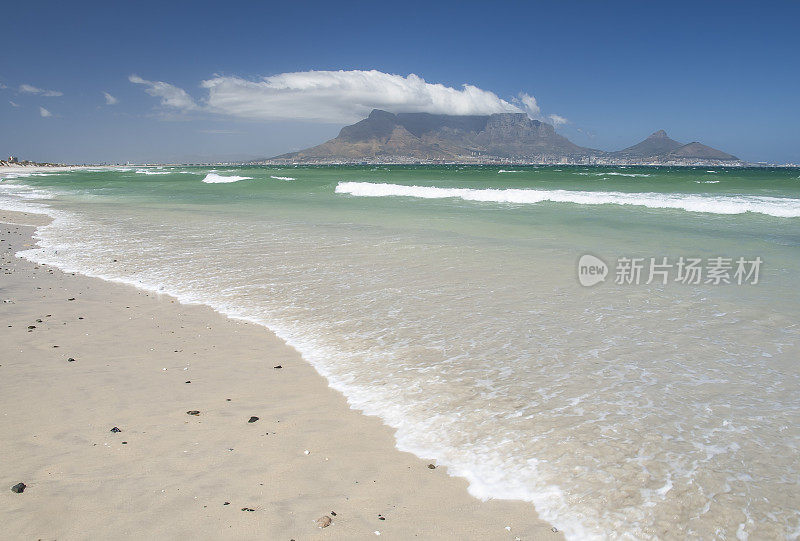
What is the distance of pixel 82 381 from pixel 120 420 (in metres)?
1.10

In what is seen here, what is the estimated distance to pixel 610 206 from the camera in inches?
981

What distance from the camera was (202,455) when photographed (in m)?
3.66

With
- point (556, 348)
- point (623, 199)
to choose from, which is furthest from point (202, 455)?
point (623, 199)

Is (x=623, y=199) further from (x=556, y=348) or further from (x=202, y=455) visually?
(x=202, y=455)

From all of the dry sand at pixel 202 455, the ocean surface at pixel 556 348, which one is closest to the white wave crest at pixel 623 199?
the ocean surface at pixel 556 348

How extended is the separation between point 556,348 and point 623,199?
81.8 feet

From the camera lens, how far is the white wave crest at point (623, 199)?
22.8 metres

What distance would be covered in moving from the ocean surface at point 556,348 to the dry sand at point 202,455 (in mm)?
308

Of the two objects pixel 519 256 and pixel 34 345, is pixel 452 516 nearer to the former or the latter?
pixel 34 345

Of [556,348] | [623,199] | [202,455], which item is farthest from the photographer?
[623,199]

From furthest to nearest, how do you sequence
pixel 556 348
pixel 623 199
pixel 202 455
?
pixel 623 199
pixel 556 348
pixel 202 455

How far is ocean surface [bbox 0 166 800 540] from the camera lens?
3318 mm

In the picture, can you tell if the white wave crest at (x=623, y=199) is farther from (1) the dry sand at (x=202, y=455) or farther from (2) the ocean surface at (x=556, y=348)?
(1) the dry sand at (x=202, y=455)

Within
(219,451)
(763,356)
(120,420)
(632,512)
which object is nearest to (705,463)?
(632,512)
